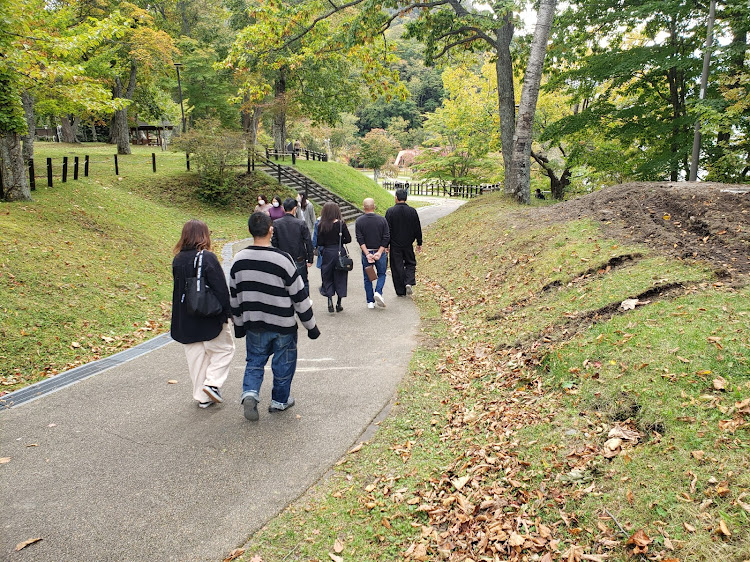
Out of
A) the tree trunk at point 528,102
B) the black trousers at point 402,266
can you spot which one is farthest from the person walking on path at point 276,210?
the tree trunk at point 528,102

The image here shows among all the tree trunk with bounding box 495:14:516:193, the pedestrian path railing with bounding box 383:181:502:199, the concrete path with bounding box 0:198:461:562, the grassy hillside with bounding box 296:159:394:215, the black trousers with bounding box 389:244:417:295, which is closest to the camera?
the concrete path with bounding box 0:198:461:562

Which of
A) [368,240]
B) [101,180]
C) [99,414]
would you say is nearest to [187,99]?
[101,180]

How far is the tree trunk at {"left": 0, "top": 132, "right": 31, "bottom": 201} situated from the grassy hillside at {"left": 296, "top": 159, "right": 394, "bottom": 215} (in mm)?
16212

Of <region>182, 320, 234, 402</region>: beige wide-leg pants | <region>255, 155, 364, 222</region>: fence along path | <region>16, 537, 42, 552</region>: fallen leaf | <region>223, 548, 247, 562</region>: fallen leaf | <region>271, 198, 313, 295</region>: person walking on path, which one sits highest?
<region>255, 155, 364, 222</region>: fence along path

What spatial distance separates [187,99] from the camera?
131 ft

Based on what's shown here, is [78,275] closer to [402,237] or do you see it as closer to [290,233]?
[290,233]

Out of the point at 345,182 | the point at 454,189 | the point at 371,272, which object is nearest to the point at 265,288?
the point at 371,272

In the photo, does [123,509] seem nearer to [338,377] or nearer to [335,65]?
[338,377]

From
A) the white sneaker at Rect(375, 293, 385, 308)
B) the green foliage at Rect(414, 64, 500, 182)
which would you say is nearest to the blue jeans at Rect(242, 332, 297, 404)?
the white sneaker at Rect(375, 293, 385, 308)

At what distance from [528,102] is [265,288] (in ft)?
35.1

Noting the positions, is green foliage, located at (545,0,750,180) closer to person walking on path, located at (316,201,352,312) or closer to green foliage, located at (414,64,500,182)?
green foliage, located at (414,64,500,182)

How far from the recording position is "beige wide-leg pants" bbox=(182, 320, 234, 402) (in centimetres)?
Answer: 510

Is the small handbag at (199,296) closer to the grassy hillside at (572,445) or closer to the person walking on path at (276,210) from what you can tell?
the grassy hillside at (572,445)

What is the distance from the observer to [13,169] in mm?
12891
